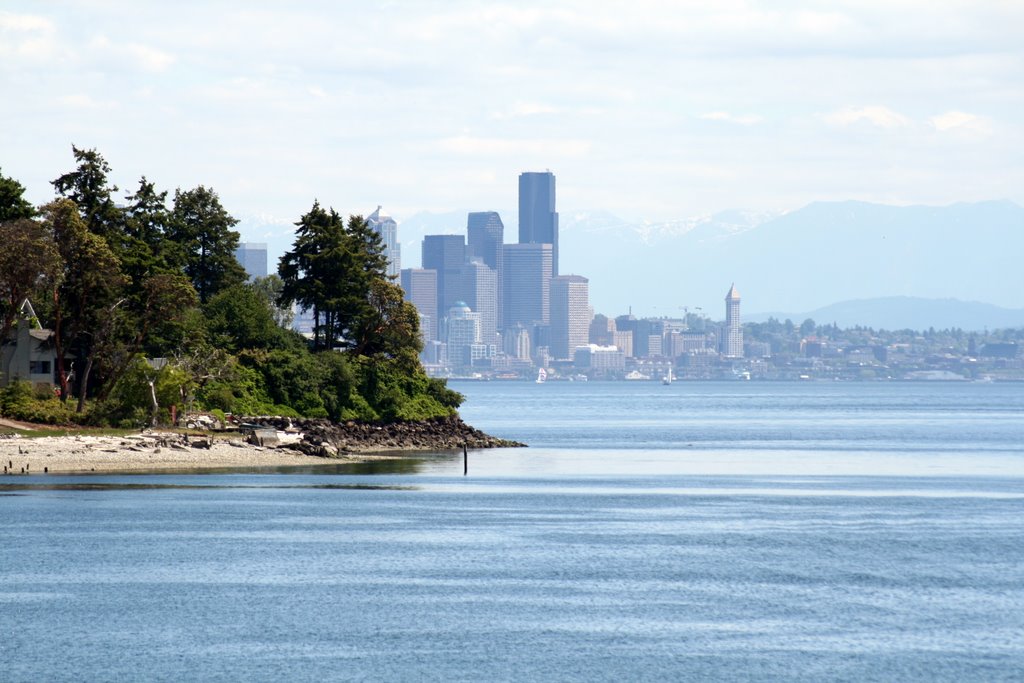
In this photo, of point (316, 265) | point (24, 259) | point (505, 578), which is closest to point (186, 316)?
point (316, 265)

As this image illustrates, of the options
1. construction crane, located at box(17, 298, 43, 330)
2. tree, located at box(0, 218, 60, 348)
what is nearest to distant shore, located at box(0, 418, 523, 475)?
tree, located at box(0, 218, 60, 348)

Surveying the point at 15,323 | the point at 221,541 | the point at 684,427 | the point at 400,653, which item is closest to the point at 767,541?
the point at 221,541

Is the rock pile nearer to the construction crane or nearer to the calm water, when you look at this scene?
the construction crane

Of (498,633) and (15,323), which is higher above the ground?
(15,323)

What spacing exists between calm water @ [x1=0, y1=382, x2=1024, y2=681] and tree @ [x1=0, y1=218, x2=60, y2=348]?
1534 cm

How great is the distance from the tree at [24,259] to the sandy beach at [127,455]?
959cm

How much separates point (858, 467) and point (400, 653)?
7460 cm

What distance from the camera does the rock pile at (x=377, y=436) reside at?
113312mm

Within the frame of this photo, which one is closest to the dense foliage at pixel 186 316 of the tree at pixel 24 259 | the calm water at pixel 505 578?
the tree at pixel 24 259

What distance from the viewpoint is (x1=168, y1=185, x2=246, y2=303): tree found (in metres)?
136

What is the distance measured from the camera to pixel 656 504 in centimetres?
8150

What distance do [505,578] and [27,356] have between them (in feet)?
212

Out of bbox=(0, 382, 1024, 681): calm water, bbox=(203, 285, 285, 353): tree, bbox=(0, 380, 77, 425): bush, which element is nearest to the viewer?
bbox=(0, 382, 1024, 681): calm water

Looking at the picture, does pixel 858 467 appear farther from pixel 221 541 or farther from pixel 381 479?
pixel 221 541
